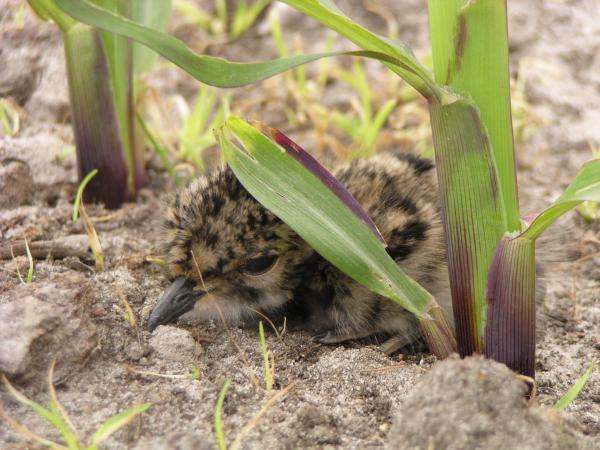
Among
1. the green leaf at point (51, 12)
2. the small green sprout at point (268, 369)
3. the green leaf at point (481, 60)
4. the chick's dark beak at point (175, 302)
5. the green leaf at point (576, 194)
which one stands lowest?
the small green sprout at point (268, 369)

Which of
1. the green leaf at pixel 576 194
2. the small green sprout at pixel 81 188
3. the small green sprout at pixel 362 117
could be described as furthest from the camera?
the small green sprout at pixel 362 117

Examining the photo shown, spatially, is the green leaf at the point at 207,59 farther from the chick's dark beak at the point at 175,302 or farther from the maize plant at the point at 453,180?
the chick's dark beak at the point at 175,302

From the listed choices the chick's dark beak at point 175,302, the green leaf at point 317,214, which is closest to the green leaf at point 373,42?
the green leaf at point 317,214

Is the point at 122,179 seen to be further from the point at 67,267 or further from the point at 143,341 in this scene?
the point at 143,341

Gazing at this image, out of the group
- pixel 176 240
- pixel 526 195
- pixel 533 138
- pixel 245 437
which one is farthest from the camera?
pixel 533 138

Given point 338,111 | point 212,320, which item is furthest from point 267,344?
point 338,111
